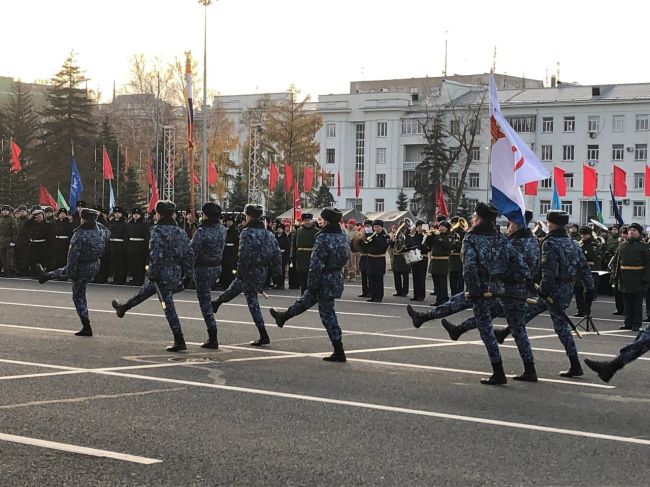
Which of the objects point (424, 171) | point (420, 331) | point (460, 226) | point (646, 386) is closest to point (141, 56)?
point (424, 171)

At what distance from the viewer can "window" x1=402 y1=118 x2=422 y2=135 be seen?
112 meters

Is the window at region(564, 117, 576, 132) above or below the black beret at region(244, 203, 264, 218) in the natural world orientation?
above

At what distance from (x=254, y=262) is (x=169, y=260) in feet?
3.93

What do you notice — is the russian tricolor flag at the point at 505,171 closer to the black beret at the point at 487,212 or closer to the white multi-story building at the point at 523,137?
the black beret at the point at 487,212

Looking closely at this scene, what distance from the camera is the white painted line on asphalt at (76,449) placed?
758 cm

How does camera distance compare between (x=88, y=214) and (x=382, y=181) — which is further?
(x=382, y=181)

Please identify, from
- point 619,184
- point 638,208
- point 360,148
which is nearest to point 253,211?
point 619,184

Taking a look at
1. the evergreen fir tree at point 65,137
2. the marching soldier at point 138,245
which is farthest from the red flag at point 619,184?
the evergreen fir tree at point 65,137

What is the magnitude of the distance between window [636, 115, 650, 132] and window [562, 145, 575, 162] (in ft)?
21.5

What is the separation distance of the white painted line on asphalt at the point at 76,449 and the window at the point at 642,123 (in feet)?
320

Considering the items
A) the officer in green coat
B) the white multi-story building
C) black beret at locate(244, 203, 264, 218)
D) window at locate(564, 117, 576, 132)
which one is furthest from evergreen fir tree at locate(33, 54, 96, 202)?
black beret at locate(244, 203, 264, 218)

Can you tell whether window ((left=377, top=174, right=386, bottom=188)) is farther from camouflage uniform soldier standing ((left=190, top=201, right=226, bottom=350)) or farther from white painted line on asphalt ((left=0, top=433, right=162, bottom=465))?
white painted line on asphalt ((left=0, top=433, right=162, bottom=465))

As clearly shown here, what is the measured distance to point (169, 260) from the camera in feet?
45.1

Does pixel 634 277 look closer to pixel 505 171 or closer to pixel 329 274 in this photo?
pixel 505 171
